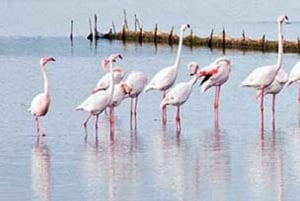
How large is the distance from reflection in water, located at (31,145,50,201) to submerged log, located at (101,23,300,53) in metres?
26.2

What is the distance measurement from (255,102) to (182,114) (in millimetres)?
2323

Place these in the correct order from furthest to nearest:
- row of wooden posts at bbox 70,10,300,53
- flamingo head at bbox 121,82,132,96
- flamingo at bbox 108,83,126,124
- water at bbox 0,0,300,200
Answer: row of wooden posts at bbox 70,10,300,53 < flamingo head at bbox 121,82,132,96 < flamingo at bbox 108,83,126,124 < water at bbox 0,0,300,200

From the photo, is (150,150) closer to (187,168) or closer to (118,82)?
(187,168)

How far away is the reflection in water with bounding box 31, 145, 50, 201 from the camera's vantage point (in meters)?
13.2

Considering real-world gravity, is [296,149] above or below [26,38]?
below

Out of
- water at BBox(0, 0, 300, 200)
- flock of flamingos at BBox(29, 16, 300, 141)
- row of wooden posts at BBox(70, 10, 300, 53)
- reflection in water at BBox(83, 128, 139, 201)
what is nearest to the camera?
reflection in water at BBox(83, 128, 139, 201)

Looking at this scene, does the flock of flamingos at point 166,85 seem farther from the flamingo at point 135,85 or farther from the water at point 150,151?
the water at point 150,151

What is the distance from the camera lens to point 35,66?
36031mm

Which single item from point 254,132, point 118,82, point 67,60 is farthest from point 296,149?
point 67,60

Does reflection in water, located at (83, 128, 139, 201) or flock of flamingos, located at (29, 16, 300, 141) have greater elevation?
flock of flamingos, located at (29, 16, 300, 141)

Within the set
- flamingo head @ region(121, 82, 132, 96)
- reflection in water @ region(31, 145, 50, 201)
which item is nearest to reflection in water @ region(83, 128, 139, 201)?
reflection in water @ region(31, 145, 50, 201)

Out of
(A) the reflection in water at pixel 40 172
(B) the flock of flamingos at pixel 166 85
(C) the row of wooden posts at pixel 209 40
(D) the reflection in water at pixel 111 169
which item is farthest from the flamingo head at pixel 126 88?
→ (C) the row of wooden posts at pixel 209 40

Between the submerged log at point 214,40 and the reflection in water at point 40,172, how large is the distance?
26235mm

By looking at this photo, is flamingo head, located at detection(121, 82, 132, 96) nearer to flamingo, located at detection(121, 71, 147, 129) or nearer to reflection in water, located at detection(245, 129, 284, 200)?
flamingo, located at detection(121, 71, 147, 129)
